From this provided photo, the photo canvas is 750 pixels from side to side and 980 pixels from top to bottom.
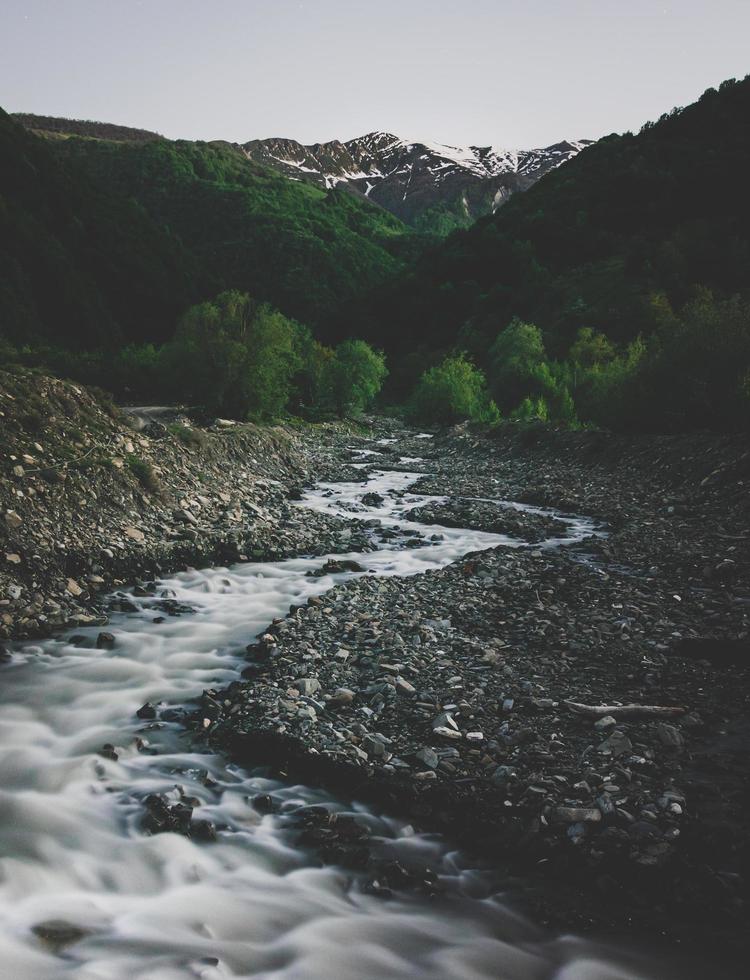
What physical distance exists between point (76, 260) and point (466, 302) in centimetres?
7844

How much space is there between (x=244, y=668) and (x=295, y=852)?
3.45m

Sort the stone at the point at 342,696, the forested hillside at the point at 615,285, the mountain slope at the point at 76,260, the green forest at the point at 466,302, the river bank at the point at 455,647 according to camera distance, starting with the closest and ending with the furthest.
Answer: the river bank at the point at 455,647, the stone at the point at 342,696, the forested hillside at the point at 615,285, the green forest at the point at 466,302, the mountain slope at the point at 76,260

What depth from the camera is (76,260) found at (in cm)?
12588

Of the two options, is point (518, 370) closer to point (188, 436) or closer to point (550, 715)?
point (188, 436)

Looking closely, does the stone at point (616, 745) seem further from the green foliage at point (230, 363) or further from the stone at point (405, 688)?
the green foliage at point (230, 363)

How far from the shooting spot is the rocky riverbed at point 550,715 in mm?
4461

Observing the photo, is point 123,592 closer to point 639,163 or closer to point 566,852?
point 566,852

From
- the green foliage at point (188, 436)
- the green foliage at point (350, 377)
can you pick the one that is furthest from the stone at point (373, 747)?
the green foliage at point (350, 377)

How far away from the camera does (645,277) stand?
87312 mm

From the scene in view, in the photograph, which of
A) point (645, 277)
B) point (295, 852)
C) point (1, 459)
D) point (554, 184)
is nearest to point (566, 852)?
point (295, 852)

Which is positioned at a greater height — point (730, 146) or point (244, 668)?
point (730, 146)

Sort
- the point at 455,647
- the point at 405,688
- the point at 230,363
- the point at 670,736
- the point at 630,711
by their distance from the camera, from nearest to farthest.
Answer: the point at 670,736 → the point at 630,711 → the point at 405,688 → the point at 455,647 → the point at 230,363

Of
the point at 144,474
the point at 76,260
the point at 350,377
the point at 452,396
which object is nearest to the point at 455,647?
the point at 144,474

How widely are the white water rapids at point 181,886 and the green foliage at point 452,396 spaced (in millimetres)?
51490
